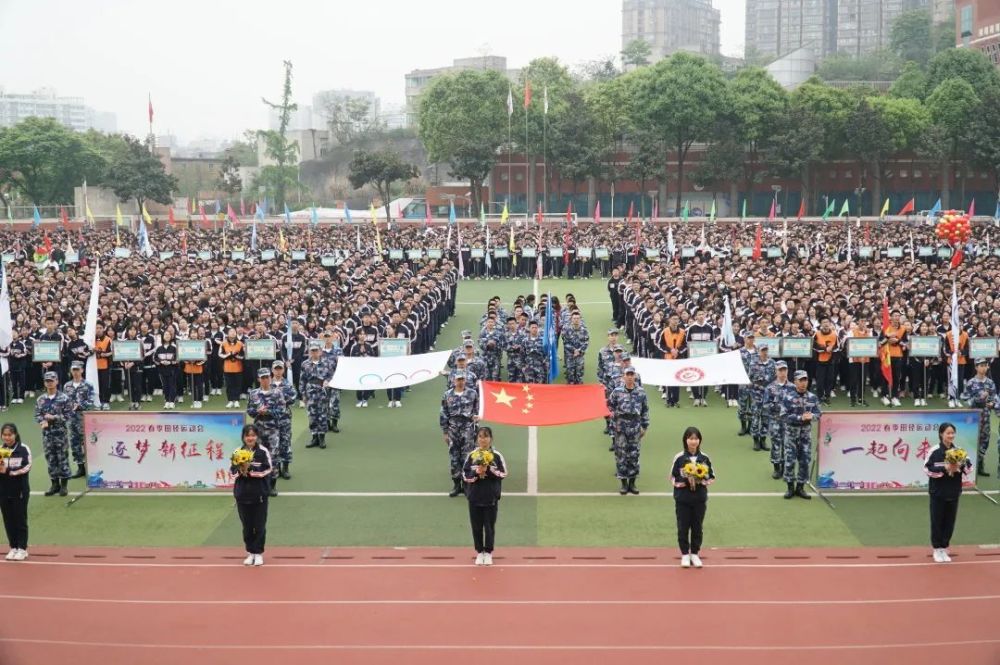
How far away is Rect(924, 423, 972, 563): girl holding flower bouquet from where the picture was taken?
10.9m

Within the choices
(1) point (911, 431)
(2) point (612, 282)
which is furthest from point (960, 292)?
(1) point (911, 431)

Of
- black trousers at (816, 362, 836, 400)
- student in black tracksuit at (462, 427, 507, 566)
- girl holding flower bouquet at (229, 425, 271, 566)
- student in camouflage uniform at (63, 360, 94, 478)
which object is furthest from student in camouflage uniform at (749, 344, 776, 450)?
student in camouflage uniform at (63, 360, 94, 478)

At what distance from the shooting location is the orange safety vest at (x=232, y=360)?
1891cm

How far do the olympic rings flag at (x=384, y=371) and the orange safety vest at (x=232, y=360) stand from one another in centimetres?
310

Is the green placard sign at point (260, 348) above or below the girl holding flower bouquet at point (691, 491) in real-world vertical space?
above

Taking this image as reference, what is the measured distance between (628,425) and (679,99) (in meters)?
52.2

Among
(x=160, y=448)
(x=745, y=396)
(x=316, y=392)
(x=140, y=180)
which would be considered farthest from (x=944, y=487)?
(x=140, y=180)

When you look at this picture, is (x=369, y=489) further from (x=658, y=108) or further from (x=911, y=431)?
(x=658, y=108)

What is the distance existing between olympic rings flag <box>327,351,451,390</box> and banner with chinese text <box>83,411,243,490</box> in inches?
113

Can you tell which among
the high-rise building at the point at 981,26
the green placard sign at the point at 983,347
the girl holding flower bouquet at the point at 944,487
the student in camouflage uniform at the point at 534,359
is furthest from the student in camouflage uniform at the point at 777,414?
the high-rise building at the point at 981,26

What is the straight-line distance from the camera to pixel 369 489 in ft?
46.2

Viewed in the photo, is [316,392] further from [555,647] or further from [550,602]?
[555,647]

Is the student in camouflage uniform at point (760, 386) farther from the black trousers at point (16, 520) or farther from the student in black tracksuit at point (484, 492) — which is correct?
the black trousers at point (16, 520)

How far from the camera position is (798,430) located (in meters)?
13.3
